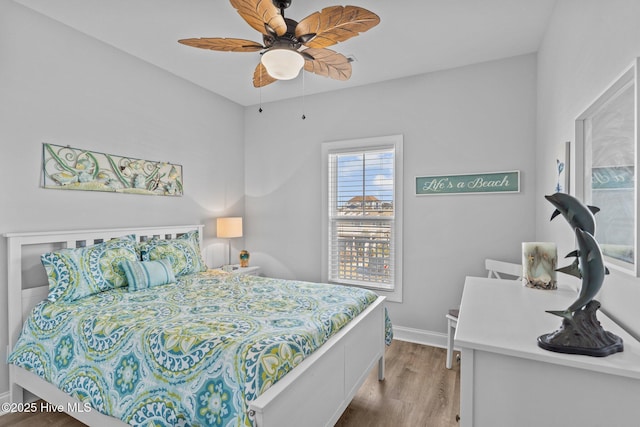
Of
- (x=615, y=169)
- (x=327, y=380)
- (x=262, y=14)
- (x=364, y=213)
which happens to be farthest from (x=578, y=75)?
(x=364, y=213)

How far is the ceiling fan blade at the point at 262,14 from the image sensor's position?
1.56 metres

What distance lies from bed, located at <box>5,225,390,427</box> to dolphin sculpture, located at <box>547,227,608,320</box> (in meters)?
1.13

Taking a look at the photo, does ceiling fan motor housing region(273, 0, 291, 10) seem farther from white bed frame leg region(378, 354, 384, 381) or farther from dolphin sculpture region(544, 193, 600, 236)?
white bed frame leg region(378, 354, 384, 381)

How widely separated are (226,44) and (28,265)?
213 cm

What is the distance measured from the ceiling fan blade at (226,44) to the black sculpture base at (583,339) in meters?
1.93

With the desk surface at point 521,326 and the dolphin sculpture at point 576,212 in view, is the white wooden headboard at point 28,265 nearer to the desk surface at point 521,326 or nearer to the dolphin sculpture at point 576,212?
the desk surface at point 521,326

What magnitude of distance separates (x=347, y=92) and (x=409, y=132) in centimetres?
89

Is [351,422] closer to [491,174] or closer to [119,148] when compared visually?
[491,174]

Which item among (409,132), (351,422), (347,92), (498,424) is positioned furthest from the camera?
(347,92)

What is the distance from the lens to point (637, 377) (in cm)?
84

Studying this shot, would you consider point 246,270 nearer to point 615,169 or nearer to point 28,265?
point 28,265

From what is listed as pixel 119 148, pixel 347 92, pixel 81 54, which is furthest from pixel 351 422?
pixel 81 54

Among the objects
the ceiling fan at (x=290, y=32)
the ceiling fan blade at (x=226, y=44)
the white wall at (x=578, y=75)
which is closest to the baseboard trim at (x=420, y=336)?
the white wall at (x=578, y=75)

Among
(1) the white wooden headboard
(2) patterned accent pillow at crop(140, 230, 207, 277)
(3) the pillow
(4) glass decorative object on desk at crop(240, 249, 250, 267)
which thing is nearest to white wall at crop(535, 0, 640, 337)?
(3) the pillow
